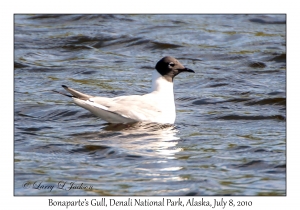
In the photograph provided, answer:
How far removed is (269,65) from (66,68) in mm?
4182

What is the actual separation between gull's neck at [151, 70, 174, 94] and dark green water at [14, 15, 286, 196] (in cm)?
54

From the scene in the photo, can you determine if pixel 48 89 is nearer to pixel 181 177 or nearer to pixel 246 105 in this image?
pixel 246 105

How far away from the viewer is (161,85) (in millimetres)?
10797

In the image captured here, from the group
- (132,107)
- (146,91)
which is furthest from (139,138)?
(146,91)

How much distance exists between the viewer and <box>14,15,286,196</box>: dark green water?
8.14 m

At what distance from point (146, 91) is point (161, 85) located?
6.86 feet

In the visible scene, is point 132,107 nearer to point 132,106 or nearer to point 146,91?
point 132,106

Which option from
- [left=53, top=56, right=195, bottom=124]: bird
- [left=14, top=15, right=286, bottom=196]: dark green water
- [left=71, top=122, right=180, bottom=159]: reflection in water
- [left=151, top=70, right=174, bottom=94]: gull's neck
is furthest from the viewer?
[left=151, top=70, right=174, bottom=94]: gull's neck

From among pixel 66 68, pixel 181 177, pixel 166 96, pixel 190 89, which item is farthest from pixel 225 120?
pixel 66 68

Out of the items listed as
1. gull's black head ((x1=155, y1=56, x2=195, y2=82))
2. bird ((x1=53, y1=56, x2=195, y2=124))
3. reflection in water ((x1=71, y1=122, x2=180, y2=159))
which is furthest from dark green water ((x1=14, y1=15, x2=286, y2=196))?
gull's black head ((x1=155, y1=56, x2=195, y2=82))

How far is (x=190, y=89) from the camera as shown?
1305cm

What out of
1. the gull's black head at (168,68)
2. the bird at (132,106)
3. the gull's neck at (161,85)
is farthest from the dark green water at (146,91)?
the gull's black head at (168,68)

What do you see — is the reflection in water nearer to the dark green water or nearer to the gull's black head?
the dark green water

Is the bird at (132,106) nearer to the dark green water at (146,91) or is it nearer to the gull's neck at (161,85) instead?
the gull's neck at (161,85)
